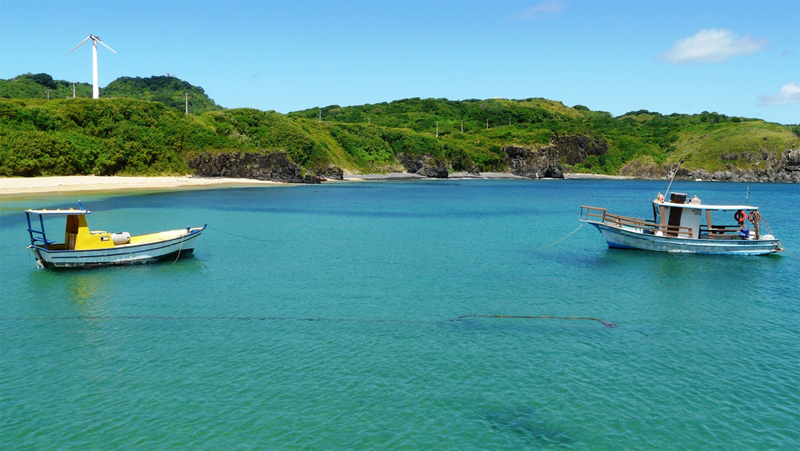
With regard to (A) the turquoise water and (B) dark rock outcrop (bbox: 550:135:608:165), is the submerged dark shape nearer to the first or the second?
(A) the turquoise water

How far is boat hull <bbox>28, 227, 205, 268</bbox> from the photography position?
26.8 metres

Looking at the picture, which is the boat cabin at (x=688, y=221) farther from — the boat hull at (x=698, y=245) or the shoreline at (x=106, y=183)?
the shoreline at (x=106, y=183)

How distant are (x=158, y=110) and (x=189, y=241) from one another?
3739 inches

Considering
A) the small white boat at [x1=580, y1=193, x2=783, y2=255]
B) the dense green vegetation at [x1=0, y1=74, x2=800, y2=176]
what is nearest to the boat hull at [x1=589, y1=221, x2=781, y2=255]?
the small white boat at [x1=580, y1=193, x2=783, y2=255]

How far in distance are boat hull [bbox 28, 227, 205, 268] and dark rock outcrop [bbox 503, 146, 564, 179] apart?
14949cm

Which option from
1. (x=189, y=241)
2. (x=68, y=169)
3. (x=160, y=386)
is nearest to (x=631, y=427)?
(x=160, y=386)

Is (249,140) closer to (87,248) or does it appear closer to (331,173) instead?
(331,173)

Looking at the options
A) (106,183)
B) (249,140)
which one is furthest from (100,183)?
(249,140)

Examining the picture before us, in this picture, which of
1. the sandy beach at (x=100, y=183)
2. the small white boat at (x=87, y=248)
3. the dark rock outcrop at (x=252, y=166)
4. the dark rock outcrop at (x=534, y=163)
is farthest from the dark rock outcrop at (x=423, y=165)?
the small white boat at (x=87, y=248)

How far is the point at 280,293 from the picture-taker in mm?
23391

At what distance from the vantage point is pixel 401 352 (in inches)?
646

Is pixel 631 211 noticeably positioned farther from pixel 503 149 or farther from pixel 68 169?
pixel 503 149

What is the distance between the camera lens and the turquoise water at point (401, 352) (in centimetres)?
1196

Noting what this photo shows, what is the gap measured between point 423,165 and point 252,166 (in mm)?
59360
